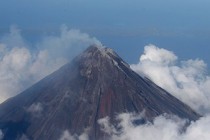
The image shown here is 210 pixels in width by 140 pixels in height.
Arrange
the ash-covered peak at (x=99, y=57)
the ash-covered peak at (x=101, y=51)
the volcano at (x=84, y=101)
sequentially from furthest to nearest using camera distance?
the ash-covered peak at (x=101, y=51) < the ash-covered peak at (x=99, y=57) < the volcano at (x=84, y=101)

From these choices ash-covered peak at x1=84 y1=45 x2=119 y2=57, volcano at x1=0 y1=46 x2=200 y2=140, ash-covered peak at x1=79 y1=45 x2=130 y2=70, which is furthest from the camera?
ash-covered peak at x1=84 y1=45 x2=119 y2=57

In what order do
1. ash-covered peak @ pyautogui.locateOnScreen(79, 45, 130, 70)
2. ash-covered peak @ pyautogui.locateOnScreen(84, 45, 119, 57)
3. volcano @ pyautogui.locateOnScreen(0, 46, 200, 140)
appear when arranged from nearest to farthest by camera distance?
volcano @ pyautogui.locateOnScreen(0, 46, 200, 140)
ash-covered peak @ pyautogui.locateOnScreen(79, 45, 130, 70)
ash-covered peak @ pyautogui.locateOnScreen(84, 45, 119, 57)

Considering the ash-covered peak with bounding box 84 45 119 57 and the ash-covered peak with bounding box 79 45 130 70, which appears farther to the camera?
the ash-covered peak with bounding box 84 45 119 57

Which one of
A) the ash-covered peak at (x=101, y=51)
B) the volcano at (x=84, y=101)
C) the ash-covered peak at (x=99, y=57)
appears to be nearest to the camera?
the volcano at (x=84, y=101)

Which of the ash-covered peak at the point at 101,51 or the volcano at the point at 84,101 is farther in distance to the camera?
the ash-covered peak at the point at 101,51

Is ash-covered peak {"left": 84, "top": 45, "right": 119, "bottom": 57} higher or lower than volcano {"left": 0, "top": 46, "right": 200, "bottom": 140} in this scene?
higher

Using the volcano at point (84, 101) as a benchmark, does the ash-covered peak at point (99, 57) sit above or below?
above

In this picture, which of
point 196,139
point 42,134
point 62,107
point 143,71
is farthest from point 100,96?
point 143,71

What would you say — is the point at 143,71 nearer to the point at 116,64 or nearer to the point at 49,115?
the point at 116,64

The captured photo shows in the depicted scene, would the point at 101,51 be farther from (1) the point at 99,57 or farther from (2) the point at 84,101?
(2) the point at 84,101
